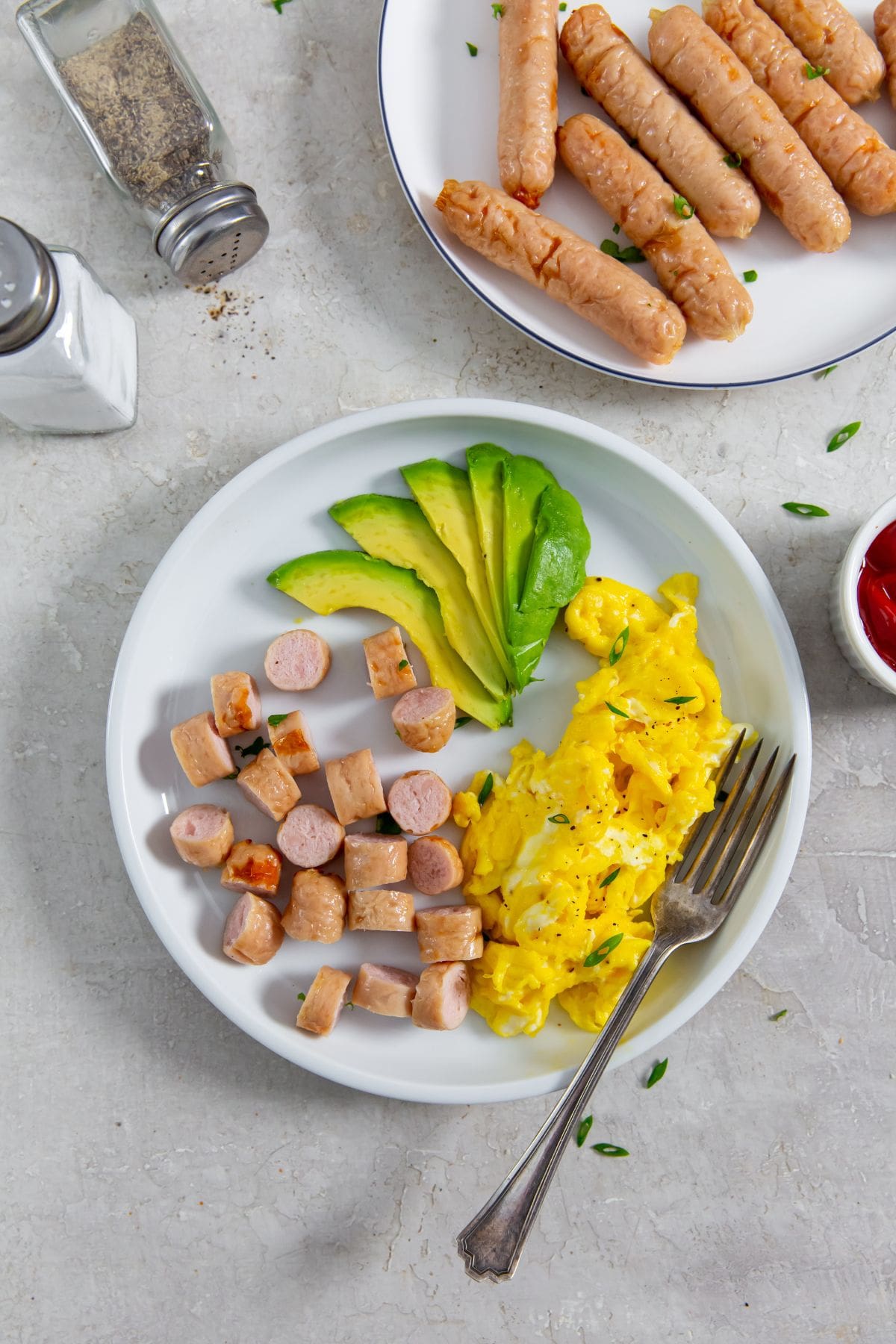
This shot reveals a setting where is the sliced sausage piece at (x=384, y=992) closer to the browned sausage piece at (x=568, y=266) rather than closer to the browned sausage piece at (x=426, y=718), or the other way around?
the browned sausage piece at (x=426, y=718)

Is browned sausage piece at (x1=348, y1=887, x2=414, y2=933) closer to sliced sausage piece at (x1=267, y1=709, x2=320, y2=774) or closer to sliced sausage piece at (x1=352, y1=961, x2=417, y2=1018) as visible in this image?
sliced sausage piece at (x1=352, y1=961, x2=417, y2=1018)

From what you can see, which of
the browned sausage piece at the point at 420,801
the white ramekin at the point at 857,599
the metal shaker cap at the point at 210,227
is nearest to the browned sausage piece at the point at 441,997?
the browned sausage piece at the point at 420,801

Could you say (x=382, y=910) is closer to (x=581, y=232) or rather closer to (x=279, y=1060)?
(x=279, y=1060)

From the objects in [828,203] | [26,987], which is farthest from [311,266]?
[26,987]

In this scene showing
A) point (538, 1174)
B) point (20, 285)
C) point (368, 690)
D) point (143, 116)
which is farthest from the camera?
point (368, 690)

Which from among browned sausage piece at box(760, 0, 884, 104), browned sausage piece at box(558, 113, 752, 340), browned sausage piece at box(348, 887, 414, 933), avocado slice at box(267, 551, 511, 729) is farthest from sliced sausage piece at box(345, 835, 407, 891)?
browned sausage piece at box(760, 0, 884, 104)

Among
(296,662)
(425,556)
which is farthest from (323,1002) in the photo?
(425,556)
